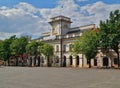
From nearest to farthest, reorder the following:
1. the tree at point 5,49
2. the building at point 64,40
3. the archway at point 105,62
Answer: the archway at point 105,62
the building at point 64,40
the tree at point 5,49

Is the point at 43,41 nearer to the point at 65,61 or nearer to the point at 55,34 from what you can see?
the point at 55,34

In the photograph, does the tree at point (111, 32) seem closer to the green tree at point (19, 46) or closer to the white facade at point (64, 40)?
the white facade at point (64, 40)

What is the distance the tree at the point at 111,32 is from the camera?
181 feet

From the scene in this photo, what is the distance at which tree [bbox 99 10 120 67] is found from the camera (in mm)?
55219

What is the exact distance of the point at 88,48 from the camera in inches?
2416

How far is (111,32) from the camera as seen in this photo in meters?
56.3

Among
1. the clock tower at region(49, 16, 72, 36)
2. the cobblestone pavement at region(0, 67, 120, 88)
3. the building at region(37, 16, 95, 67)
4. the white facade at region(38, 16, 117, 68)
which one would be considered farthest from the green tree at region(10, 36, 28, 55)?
the cobblestone pavement at region(0, 67, 120, 88)

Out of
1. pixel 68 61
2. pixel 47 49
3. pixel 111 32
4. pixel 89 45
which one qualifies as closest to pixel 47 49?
pixel 47 49

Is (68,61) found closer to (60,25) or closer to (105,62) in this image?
(60,25)

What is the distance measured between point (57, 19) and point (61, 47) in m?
9.01

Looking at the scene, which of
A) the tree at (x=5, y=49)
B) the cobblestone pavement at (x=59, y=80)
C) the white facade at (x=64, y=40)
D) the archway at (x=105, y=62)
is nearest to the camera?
the cobblestone pavement at (x=59, y=80)

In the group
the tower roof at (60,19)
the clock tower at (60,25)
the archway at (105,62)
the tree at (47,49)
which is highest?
the tower roof at (60,19)

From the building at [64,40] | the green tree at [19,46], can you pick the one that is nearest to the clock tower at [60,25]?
the building at [64,40]

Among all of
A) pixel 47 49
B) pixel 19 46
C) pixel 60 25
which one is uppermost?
pixel 60 25
